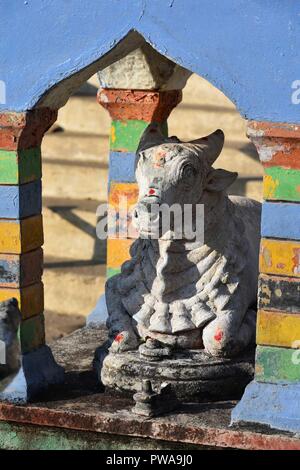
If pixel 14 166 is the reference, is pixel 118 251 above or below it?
below

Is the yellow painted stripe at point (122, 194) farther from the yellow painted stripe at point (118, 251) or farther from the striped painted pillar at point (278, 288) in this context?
the striped painted pillar at point (278, 288)

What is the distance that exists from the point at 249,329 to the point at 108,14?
1.55 meters

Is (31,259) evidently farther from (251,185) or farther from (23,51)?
(251,185)

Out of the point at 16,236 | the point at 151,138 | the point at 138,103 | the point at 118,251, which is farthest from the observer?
the point at 118,251

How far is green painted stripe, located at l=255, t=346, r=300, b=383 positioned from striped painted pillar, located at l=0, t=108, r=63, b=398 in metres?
1.09

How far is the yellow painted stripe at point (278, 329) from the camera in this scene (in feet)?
20.6

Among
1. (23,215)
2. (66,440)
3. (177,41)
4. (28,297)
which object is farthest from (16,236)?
(177,41)

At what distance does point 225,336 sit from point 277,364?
1.24ft

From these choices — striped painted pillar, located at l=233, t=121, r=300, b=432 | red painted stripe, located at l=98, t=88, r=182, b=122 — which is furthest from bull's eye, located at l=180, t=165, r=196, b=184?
red painted stripe, located at l=98, t=88, r=182, b=122

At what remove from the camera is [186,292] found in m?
6.71

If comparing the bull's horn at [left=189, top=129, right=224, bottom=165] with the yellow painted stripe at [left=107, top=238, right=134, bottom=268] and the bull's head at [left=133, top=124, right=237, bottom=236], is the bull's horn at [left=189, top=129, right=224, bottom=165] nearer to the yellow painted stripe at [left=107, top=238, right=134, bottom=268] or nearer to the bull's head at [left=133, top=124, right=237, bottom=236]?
the bull's head at [left=133, top=124, right=237, bottom=236]

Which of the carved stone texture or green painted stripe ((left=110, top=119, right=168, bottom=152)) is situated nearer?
the carved stone texture

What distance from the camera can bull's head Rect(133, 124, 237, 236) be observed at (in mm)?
6523

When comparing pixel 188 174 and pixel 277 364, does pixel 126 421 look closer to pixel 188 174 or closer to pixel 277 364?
pixel 277 364
